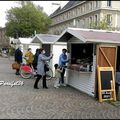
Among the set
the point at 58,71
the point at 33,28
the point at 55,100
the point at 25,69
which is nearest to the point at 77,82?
the point at 58,71

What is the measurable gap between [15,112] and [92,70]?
426 cm

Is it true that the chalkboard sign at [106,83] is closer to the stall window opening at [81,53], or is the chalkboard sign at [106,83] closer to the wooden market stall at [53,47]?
the stall window opening at [81,53]

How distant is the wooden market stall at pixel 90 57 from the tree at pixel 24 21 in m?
39.1

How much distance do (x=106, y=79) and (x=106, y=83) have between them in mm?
148

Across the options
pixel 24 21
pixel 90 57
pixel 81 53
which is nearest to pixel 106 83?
pixel 90 57

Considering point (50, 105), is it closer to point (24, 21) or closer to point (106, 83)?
point (106, 83)

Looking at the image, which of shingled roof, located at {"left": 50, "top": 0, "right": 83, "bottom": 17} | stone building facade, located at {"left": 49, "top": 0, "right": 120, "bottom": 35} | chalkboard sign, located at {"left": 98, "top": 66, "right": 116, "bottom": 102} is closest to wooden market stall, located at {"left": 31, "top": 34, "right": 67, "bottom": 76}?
chalkboard sign, located at {"left": 98, "top": 66, "right": 116, "bottom": 102}

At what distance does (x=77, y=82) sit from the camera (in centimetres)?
1446

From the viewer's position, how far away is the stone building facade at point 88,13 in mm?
59594

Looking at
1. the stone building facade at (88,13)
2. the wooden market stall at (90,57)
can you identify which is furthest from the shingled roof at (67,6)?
the wooden market stall at (90,57)

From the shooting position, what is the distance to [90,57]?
14.3m

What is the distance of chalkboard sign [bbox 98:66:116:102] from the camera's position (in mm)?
11859

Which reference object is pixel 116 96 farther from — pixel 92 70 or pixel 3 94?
pixel 3 94

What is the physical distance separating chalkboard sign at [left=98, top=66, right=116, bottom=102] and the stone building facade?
123 feet
